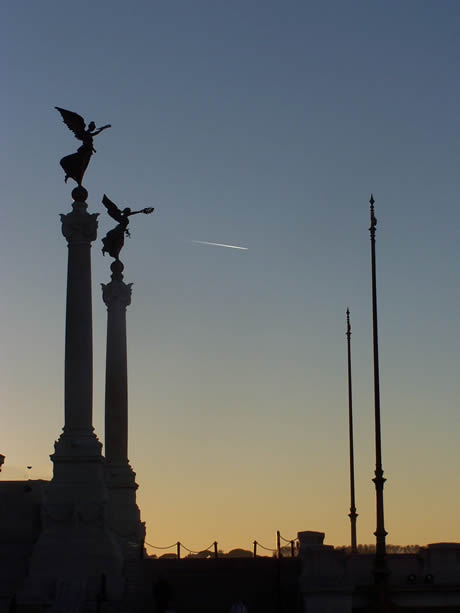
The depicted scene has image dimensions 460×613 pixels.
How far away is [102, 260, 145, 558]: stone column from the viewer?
184 ft

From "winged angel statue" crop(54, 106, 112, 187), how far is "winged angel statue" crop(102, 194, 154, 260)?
889 cm

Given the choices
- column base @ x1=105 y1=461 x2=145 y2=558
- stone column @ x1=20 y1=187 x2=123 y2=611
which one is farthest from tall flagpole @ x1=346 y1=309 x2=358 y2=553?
stone column @ x1=20 y1=187 x2=123 y2=611

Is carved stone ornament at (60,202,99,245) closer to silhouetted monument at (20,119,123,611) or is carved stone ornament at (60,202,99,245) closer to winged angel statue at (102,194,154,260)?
silhouetted monument at (20,119,123,611)

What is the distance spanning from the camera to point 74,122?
171ft

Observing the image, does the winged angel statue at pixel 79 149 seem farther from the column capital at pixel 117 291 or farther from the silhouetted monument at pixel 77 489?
the column capital at pixel 117 291

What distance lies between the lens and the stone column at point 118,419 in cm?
5619

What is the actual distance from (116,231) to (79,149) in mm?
9186

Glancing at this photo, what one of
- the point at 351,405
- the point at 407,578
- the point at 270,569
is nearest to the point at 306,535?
the point at 270,569

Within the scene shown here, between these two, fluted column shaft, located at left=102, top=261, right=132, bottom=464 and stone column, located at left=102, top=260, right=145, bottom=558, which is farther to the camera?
fluted column shaft, located at left=102, top=261, right=132, bottom=464

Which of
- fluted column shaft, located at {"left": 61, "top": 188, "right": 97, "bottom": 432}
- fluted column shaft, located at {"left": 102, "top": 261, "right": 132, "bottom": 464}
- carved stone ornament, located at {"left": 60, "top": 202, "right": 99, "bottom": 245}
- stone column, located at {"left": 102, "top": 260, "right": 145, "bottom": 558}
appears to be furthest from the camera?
fluted column shaft, located at {"left": 102, "top": 261, "right": 132, "bottom": 464}

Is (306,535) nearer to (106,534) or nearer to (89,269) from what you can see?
(106,534)

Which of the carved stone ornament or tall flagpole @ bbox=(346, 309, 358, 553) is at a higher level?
the carved stone ornament

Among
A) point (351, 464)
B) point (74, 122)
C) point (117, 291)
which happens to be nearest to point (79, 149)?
point (74, 122)

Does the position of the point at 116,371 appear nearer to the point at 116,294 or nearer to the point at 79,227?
the point at 116,294
